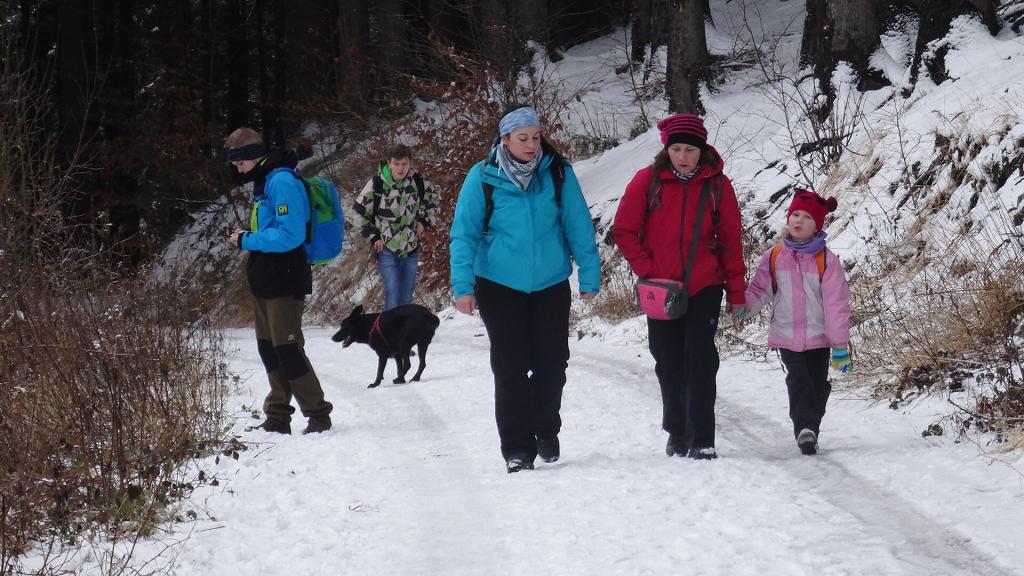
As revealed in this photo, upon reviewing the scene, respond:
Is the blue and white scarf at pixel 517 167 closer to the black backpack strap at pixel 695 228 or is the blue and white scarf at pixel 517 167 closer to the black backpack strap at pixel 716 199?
the black backpack strap at pixel 695 228

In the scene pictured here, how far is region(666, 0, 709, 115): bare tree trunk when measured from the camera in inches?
637

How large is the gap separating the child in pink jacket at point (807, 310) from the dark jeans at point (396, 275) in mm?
5268

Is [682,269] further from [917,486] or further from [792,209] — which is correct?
[917,486]

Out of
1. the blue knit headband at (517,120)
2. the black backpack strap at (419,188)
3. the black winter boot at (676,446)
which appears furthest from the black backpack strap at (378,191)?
the black winter boot at (676,446)

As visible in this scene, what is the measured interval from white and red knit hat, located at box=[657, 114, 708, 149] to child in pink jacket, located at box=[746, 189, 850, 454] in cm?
64

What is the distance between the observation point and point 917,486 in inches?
182

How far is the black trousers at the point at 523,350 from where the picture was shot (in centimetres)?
543

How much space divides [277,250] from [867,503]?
385 cm

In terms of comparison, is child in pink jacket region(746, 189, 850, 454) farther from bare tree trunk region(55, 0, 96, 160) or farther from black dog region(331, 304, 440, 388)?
bare tree trunk region(55, 0, 96, 160)

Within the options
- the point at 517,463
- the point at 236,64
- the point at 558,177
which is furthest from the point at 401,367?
the point at 236,64

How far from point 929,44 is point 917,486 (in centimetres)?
895

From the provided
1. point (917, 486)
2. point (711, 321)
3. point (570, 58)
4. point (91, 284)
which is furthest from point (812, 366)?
point (570, 58)

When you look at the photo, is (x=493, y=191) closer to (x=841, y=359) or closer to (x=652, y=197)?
(x=652, y=197)

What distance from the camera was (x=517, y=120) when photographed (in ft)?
17.4
